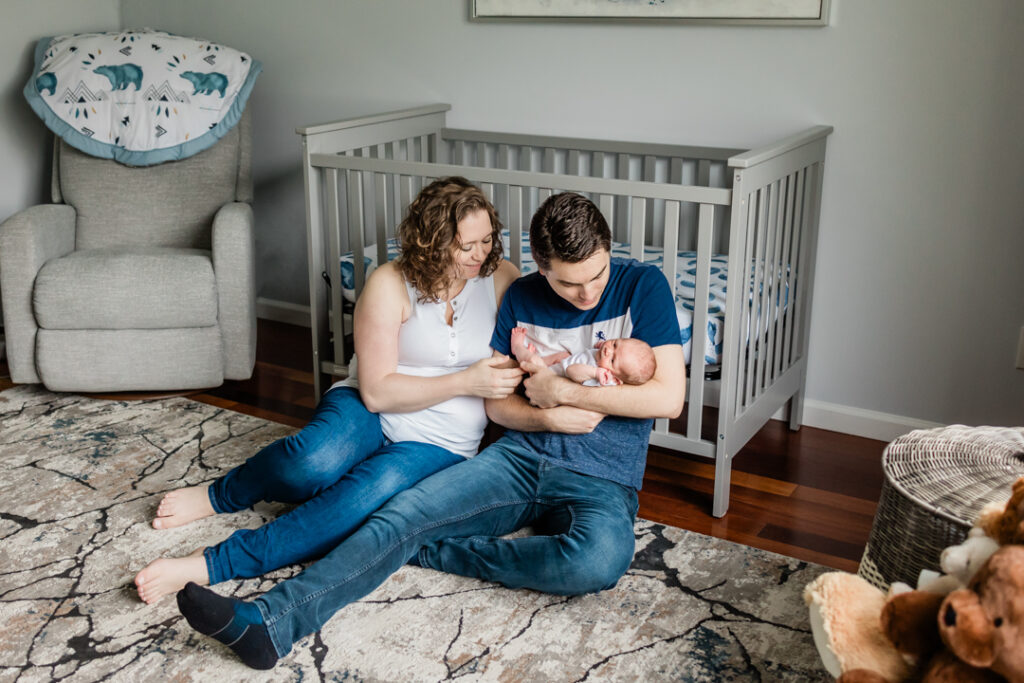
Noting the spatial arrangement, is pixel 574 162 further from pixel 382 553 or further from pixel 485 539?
pixel 382 553

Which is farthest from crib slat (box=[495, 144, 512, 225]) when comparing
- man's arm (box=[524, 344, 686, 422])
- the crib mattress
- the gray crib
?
man's arm (box=[524, 344, 686, 422])

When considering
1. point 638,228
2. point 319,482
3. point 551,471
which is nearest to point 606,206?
point 638,228

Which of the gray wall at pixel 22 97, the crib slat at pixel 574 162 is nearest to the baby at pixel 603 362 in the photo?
the crib slat at pixel 574 162

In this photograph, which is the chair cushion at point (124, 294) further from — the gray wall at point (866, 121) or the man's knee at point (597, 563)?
the man's knee at point (597, 563)

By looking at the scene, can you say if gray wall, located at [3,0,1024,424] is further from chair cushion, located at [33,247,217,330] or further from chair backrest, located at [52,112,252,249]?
chair cushion, located at [33,247,217,330]

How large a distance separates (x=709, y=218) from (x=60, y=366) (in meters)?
1.96

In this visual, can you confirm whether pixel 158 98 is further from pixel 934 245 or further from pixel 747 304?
pixel 934 245

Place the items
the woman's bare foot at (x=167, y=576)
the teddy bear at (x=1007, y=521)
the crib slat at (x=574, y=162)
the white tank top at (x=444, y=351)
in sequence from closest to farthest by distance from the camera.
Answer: the teddy bear at (x=1007, y=521), the woman's bare foot at (x=167, y=576), the white tank top at (x=444, y=351), the crib slat at (x=574, y=162)

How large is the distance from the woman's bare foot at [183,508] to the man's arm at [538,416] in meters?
0.67

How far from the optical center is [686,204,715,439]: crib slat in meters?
2.09

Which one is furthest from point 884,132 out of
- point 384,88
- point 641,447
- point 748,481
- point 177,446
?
point 177,446

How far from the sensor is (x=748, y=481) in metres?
2.43

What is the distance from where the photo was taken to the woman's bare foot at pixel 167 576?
5.95 feet

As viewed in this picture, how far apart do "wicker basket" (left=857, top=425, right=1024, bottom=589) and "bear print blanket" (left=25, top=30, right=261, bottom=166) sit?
2446mm
